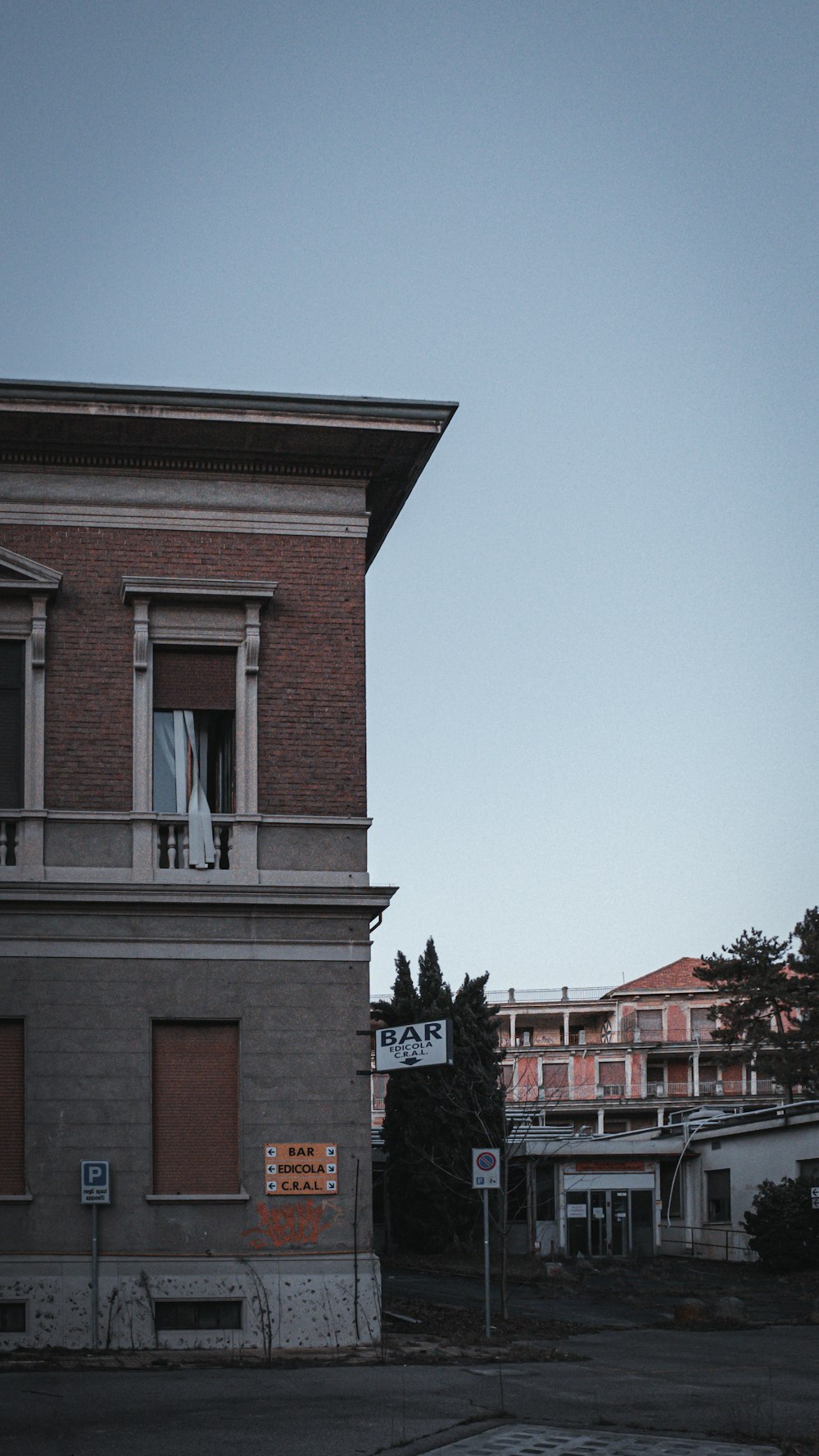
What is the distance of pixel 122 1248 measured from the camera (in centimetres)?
1827

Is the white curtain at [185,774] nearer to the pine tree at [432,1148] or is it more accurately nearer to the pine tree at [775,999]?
the pine tree at [432,1148]

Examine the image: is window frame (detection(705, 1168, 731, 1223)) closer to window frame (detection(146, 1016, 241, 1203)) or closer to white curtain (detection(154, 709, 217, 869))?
window frame (detection(146, 1016, 241, 1203))

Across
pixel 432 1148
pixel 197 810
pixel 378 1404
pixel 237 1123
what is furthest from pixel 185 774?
pixel 432 1148

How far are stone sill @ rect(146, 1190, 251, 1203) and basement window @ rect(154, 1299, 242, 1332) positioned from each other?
1.06 meters

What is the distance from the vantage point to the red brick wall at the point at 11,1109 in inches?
723

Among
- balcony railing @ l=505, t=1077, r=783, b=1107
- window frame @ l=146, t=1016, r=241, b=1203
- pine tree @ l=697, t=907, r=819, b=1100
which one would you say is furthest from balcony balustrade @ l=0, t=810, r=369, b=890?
balcony railing @ l=505, t=1077, r=783, b=1107

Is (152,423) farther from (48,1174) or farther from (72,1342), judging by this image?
(72,1342)

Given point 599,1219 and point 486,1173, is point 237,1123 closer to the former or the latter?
point 486,1173

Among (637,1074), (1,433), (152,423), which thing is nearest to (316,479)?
(152,423)

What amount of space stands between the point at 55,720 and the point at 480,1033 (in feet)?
107

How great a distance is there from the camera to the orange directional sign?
61.5 feet

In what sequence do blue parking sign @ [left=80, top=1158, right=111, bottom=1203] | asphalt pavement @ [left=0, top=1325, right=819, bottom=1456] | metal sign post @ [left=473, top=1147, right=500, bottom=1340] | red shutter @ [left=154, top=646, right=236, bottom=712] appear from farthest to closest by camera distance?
metal sign post @ [left=473, top=1147, right=500, bottom=1340], red shutter @ [left=154, top=646, right=236, bottom=712], blue parking sign @ [left=80, top=1158, right=111, bottom=1203], asphalt pavement @ [left=0, top=1325, right=819, bottom=1456]

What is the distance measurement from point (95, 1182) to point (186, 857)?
12.5ft

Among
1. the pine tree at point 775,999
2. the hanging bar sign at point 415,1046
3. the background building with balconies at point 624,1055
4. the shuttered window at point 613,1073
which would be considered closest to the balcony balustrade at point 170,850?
the hanging bar sign at point 415,1046
